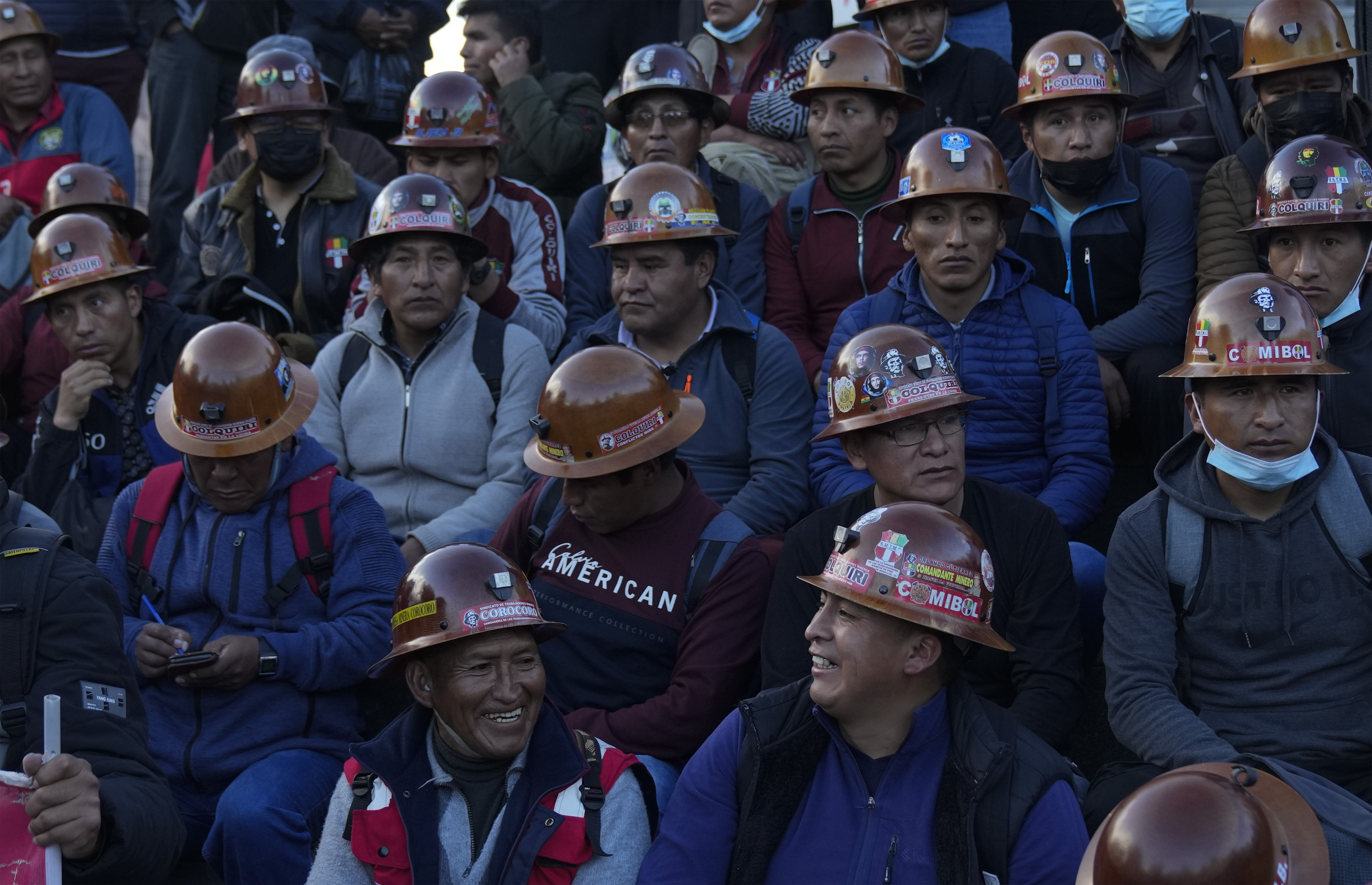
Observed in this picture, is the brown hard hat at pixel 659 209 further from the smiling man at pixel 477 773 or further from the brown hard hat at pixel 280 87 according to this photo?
the smiling man at pixel 477 773

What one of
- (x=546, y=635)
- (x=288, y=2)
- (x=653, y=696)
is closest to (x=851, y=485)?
(x=653, y=696)

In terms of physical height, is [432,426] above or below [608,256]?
below

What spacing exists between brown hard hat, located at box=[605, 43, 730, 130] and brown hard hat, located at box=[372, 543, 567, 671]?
158 inches

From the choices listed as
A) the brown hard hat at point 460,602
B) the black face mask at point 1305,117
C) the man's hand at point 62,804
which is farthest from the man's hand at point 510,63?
the man's hand at point 62,804

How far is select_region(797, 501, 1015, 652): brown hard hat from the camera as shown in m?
3.67

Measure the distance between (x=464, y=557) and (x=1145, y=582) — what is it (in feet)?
6.72

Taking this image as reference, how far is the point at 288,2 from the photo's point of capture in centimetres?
933

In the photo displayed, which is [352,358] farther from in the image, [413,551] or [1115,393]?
[1115,393]

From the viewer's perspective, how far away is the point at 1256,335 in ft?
14.8

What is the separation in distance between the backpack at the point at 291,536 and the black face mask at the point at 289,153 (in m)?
3.05

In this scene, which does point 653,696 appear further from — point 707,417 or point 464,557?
point 707,417

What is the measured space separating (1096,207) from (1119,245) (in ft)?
0.67

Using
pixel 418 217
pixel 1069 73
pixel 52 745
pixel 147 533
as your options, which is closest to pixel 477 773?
pixel 52 745

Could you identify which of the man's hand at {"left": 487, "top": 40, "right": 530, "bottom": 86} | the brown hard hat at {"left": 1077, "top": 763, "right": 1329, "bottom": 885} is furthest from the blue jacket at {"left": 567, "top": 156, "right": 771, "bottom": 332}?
the brown hard hat at {"left": 1077, "top": 763, "right": 1329, "bottom": 885}
